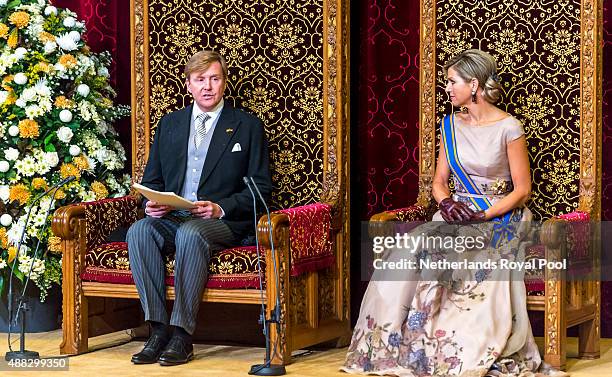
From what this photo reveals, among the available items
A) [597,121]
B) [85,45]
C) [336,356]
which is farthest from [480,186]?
[85,45]

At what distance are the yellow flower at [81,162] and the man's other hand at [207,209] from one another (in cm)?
79

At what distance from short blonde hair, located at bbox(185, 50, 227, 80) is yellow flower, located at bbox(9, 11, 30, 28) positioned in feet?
2.89

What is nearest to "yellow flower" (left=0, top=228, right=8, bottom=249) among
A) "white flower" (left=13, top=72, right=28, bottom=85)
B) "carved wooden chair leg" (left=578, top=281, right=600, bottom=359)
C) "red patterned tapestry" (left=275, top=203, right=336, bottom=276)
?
"white flower" (left=13, top=72, right=28, bottom=85)

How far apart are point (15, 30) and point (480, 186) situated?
228 cm

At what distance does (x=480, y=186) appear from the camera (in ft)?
17.3

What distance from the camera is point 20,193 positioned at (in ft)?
19.0

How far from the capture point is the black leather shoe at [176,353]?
→ 5105mm

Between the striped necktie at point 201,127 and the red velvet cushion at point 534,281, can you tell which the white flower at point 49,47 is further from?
the red velvet cushion at point 534,281

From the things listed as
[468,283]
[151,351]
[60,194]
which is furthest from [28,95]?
[468,283]

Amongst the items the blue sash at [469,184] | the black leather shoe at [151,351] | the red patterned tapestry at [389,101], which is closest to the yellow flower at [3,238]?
the black leather shoe at [151,351]

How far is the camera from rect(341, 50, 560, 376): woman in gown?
4.80 m

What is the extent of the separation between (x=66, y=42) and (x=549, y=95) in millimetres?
2241

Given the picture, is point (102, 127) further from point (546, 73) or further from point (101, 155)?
point (546, 73)

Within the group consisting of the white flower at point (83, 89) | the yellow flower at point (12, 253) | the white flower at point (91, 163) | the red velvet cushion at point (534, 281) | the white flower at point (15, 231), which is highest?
the white flower at point (83, 89)
